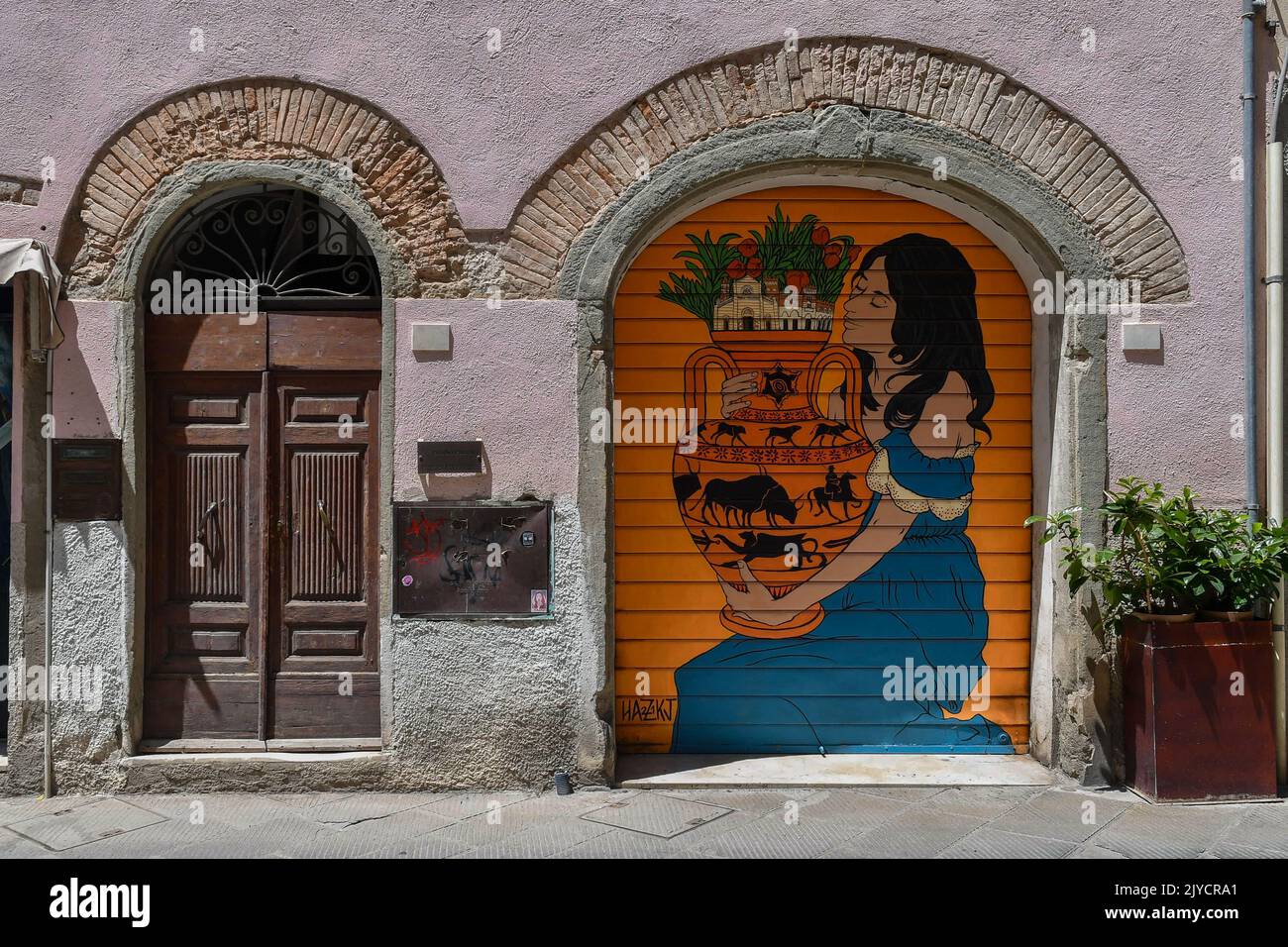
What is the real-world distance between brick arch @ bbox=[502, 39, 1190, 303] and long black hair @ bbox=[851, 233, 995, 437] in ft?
2.43

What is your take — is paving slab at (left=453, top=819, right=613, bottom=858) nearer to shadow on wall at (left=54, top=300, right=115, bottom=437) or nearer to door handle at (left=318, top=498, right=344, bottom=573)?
door handle at (left=318, top=498, right=344, bottom=573)

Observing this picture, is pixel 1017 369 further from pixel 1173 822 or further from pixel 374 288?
pixel 374 288

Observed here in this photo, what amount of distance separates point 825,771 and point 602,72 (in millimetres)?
4092

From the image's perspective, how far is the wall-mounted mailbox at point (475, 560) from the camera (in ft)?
17.8

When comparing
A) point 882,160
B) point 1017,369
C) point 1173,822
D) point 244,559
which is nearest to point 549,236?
point 882,160

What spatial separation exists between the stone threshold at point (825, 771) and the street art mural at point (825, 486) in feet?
0.30

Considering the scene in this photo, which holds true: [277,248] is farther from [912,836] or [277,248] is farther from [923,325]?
[912,836]

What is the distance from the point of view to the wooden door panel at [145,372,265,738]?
5.57 metres

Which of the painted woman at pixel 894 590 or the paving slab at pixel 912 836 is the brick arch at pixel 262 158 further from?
the paving slab at pixel 912 836

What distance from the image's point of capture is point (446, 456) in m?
5.38

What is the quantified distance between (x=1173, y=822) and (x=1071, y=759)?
649 mm

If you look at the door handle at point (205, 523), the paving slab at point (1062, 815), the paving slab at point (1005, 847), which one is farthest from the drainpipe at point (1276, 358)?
the door handle at point (205, 523)
